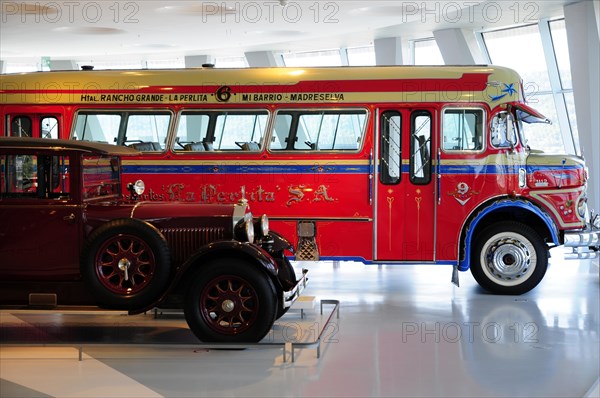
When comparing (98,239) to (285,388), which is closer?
(285,388)

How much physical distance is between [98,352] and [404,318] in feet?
10.5

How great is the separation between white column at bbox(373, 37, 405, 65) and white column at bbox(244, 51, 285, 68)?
3973 millimetres

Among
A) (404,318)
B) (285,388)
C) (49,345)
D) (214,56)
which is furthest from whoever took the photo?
(214,56)

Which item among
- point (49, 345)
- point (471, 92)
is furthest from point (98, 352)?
point (471, 92)

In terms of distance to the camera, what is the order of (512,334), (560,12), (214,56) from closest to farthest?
1. (512,334)
2. (560,12)
3. (214,56)

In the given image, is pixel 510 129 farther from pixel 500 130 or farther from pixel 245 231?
pixel 245 231

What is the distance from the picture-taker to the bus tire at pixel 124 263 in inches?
269

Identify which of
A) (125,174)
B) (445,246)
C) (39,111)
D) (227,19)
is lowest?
(445,246)

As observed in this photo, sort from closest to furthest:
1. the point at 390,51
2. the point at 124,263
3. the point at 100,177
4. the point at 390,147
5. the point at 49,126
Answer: the point at 124,263, the point at 100,177, the point at 390,147, the point at 49,126, the point at 390,51

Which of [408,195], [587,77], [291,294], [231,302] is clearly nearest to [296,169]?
[408,195]

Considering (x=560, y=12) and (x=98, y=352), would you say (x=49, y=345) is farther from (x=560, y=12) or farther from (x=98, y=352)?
(x=560, y=12)

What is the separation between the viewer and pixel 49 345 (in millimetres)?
6582

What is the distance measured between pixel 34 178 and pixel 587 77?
12706 millimetres

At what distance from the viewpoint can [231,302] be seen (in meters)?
6.92
